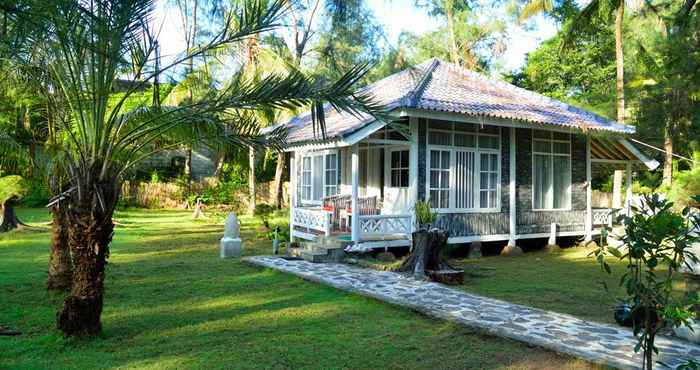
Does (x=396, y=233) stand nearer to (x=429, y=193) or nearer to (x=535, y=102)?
(x=429, y=193)

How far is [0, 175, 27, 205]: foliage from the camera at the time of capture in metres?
15.6

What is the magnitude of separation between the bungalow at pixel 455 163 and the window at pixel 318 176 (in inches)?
1.1

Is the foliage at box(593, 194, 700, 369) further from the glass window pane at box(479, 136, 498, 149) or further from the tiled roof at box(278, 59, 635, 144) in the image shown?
the glass window pane at box(479, 136, 498, 149)

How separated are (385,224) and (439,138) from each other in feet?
8.33

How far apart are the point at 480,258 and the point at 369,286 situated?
A: 17.5 ft

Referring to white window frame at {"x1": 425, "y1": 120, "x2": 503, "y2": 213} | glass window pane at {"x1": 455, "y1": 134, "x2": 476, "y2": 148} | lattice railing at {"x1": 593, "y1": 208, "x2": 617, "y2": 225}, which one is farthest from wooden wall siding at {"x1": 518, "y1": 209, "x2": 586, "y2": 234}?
glass window pane at {"x1": 455, "y1": 134, "x2": 476, "y2": 148}

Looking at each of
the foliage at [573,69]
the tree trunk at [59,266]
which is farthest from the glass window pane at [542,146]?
the foliage at [573,69]

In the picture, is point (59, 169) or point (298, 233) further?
point (298, 233)

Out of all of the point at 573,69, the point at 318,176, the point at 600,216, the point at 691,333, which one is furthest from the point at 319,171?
the point at 573,69

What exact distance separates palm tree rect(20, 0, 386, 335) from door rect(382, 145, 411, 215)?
23.5 ft

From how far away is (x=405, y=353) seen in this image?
5.74 meters

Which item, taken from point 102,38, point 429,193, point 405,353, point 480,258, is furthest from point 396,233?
point 102,38

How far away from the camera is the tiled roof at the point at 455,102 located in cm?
1235

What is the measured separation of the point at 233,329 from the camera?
6621 millimetres
